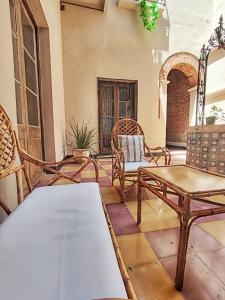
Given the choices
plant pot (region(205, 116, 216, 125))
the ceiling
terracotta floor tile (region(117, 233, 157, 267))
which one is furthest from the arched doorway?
terracotta floor tile (region(117, 233, 157, 267))

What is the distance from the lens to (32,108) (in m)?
2.51

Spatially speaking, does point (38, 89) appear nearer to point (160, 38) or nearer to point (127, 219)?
point (127, 219)

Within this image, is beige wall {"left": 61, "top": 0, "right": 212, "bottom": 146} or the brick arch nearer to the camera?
beige wall {"left": 61, "top": 0, "right": 212, "bottom": 146}

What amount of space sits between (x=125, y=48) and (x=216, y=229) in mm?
4707

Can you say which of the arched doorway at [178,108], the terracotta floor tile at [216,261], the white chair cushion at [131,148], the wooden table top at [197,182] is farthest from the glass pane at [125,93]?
the terracotta floor tile at [216,261]

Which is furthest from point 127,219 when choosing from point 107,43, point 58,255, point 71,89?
point 107,43

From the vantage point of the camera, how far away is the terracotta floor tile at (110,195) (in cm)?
197

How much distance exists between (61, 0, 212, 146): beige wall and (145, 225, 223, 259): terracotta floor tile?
3.74 metres

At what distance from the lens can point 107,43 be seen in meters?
4.53

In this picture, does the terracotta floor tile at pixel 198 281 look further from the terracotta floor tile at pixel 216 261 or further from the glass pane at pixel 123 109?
the glass pane at pixel 123 109

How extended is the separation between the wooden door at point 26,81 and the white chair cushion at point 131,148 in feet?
3.91

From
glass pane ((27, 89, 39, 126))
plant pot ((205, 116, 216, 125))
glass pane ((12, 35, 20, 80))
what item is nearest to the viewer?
glass pane ((12, 35, 20, 80))

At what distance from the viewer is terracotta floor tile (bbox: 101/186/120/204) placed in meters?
1.97

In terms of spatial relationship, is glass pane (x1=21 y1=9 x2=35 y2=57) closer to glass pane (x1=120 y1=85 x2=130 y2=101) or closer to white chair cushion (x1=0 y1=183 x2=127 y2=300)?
white chair cushion (x1=0 y1=183 x2=127 y2=300)
